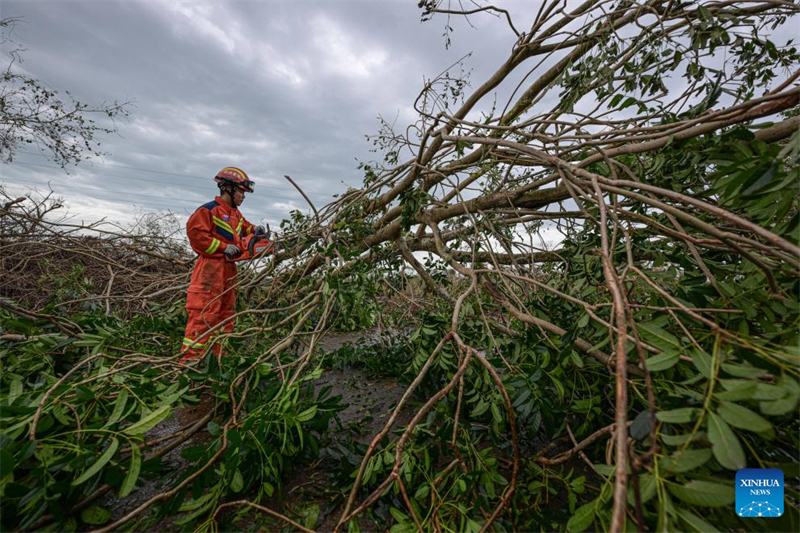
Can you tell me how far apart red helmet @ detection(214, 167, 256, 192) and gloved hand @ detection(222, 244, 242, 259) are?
28.6 inches

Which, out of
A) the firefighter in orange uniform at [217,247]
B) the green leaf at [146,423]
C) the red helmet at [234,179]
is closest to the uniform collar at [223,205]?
the firefighter in orange uniform at [217,247]

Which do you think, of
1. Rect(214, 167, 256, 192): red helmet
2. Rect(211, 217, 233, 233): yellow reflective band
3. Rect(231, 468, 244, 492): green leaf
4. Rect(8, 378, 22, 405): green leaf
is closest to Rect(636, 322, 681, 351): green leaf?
Rect(231, 468, 244, 492): green leaf

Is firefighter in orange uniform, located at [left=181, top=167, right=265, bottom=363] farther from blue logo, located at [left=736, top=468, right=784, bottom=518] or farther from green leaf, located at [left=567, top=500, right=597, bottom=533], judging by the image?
blue logo, located at [left=736, top=468, right=784, bottom=518]

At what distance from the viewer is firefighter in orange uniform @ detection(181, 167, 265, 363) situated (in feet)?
10.0

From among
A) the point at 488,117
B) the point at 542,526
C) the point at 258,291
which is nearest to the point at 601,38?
the point at 488,117

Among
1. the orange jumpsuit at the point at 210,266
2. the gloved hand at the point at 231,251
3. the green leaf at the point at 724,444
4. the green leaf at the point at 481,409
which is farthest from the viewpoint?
the gloved hand at the point at 231,251

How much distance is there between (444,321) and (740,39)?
7.19 ft

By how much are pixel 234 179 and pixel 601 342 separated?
3.64 m

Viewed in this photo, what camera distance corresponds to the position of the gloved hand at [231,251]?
3184mm

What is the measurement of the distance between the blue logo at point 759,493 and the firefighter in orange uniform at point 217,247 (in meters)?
3.12

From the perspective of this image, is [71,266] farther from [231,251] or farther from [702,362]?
[702,362]

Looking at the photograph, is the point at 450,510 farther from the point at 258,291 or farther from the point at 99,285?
the point at 99,285

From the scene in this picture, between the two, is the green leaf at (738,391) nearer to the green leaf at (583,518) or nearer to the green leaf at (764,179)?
the green leaf at (583,518)

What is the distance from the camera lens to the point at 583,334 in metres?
1.52
